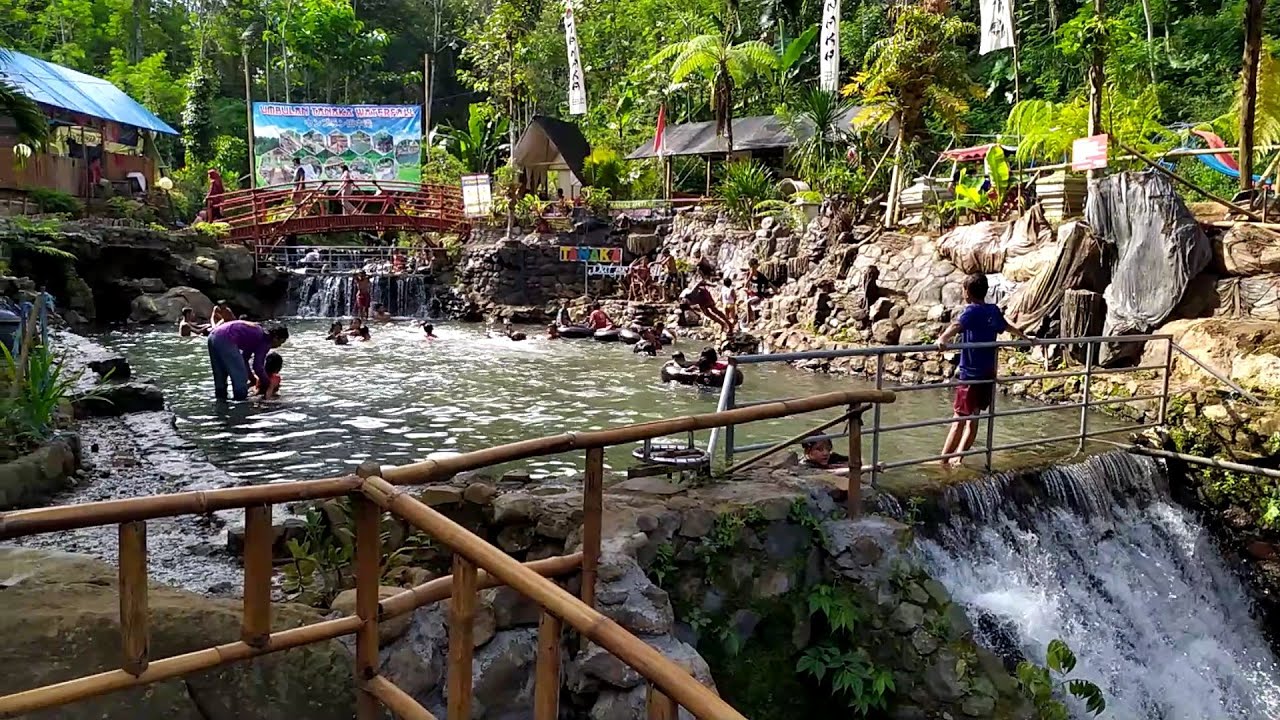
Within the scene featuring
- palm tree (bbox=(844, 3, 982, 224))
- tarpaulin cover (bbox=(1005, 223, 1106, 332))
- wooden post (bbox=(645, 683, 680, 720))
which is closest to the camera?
wooden post (bbox=(645, 683, 680, 720))

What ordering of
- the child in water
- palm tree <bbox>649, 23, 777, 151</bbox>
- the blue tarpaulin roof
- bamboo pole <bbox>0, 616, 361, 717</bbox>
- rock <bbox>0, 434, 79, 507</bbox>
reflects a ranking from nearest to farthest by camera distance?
bamboo pole <bbox>0, 616, 361, 717</bbox>
rock <bbox>0, 434, 79, 507</bbox>
the child in water
the blue tarpaulin roof
palm tree <bbox>649, 23, 777, 151</bbox>

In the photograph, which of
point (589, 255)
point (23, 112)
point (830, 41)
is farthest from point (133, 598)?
point (830, 41)

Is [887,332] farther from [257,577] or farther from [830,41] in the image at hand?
[257,577]

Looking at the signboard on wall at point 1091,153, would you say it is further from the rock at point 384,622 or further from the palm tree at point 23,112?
the palm tree at point 23,112

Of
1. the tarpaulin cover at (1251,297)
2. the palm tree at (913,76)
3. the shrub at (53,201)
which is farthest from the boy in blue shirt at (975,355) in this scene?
the shrub at (53,201)

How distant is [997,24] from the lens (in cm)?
1962

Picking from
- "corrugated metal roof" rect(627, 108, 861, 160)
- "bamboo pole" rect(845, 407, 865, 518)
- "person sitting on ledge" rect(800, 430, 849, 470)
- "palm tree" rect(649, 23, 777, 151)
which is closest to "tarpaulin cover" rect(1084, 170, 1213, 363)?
"person sitting on ledge" rect(800, 430, 849, 470)

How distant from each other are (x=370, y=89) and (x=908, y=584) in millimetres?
52351

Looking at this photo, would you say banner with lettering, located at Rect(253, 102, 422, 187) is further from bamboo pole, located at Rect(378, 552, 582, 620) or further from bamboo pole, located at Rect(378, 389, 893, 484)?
bamboo pole, located at Rect(378, 552, 582, 620)

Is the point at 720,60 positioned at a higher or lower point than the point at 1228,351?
higher

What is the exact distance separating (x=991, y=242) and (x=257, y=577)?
49.5ft

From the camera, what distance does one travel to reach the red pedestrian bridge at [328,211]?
27172 millimetres

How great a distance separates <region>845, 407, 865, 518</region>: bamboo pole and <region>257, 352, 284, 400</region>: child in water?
868cm

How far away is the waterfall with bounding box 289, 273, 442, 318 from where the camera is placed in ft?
84.1
